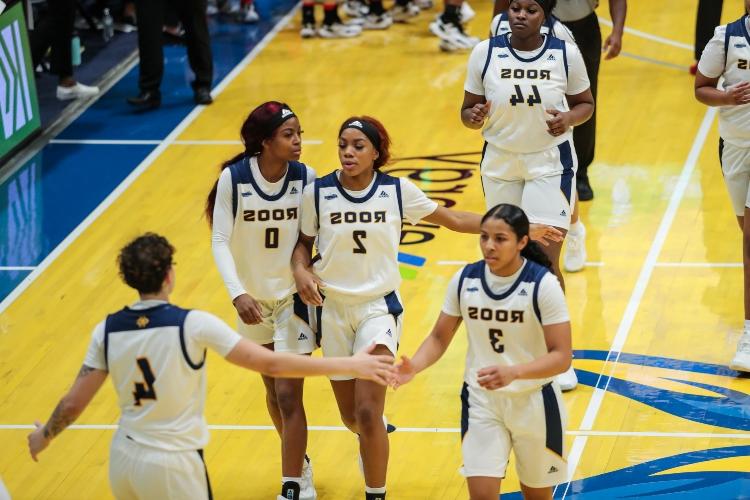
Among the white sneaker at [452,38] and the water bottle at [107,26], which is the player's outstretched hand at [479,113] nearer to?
the white sneaker at [452,38]

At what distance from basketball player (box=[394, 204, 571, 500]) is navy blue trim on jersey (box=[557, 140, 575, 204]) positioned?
2029mm

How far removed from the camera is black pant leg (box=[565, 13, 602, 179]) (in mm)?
10992

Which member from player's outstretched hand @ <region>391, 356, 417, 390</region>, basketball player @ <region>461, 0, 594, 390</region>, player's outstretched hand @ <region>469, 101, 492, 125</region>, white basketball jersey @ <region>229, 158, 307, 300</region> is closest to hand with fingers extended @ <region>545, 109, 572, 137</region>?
basketball player @ <region>461, 0, 594, 390</region>

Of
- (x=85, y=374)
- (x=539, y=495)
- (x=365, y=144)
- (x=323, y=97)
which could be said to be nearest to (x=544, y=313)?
(x=539, y=495)

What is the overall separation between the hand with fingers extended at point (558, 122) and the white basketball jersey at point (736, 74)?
3.71 feet

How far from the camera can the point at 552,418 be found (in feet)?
20.7

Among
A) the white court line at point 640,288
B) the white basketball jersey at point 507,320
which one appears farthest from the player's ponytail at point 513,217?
the white court line at point 640,288

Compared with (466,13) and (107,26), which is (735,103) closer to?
(466,13)

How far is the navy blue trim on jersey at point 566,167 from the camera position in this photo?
8.39 metres

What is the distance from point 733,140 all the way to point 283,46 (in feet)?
27.9

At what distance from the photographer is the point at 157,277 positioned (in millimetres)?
5699

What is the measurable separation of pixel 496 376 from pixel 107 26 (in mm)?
A: 11610

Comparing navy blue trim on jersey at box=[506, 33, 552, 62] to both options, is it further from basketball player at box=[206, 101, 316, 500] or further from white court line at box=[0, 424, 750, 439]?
white court line at box=[0, 424, 750, 439]

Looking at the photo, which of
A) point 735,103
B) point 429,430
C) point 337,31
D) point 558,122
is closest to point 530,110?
point 558,122
